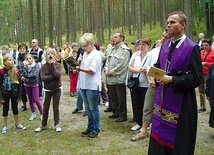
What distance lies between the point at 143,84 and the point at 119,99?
101 centimetres

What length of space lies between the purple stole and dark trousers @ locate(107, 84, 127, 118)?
289 centimetres

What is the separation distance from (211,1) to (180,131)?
1841 centimetres

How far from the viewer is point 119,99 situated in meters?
5.95

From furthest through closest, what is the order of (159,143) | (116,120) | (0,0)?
(0,0), (116,120), (159,143)

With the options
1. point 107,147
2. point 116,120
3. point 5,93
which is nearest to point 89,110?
point 107,147

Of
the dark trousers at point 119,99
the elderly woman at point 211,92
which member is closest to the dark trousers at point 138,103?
the dark trousers at point 119,99

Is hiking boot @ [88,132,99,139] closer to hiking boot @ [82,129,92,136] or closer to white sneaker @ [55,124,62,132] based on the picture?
hiking boot @ [82,129,92,136]

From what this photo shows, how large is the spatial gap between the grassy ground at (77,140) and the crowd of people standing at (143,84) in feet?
0.69

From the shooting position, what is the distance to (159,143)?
9.93ft

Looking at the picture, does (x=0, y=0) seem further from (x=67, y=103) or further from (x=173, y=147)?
(x=173, y=147)

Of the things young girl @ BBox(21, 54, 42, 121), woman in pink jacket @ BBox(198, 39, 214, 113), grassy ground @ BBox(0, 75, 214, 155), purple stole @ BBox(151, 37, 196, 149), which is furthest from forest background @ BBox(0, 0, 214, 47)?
purple stole @ BBox(151, 37, 196, 149)

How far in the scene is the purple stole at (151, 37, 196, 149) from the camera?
9.14 ft

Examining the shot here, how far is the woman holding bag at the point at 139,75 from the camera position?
5.13 meters

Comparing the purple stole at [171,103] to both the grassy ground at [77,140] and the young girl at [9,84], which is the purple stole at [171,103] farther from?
the young girl at [9,84]
